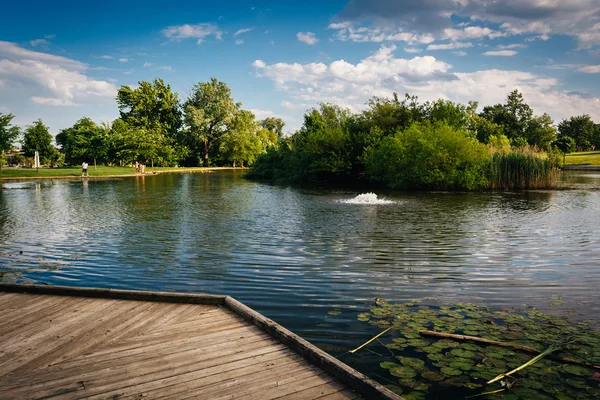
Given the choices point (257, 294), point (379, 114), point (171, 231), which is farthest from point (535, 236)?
point (379, 114)

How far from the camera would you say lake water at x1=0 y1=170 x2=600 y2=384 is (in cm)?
779

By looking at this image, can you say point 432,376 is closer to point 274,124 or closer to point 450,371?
point 450,371

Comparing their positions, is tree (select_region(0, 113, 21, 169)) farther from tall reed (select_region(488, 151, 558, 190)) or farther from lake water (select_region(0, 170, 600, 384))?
tall reed (select_region(488, 151, 558, 190))

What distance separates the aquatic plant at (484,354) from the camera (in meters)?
4.61

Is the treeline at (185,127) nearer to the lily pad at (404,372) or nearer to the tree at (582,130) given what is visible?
the tree at (582,130)

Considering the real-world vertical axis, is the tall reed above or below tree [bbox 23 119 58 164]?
below

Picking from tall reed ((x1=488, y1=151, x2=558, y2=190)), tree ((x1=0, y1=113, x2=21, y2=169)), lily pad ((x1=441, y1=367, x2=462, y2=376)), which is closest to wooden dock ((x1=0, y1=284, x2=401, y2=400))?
lily pad ((x1=441, y1=367, x2=462, y2=376))

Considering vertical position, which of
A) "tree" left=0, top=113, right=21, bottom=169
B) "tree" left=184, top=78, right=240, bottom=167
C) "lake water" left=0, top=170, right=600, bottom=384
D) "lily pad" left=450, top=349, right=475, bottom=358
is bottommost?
"lily pad" left=450, top=349, right=475, bottom=358

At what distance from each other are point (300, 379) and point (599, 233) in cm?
1494

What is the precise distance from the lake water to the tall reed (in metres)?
12.1

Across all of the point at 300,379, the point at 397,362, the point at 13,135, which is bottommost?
the point at 397,362

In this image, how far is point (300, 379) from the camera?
13.5 ft

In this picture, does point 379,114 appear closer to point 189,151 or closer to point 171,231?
point 171,231

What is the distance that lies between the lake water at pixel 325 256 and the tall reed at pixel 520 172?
12.1m
